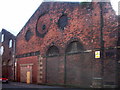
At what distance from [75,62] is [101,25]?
449cm

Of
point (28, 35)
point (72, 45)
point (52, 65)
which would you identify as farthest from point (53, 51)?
point (28, 35)

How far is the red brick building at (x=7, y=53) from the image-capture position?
85.5ft

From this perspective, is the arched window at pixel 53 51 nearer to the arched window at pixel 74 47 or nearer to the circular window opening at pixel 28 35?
the arched window at pixel 74 47

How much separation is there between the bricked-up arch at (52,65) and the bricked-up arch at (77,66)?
1514 mm

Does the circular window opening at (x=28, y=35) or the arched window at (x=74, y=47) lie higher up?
the circular window opening at (x=28, y=35)

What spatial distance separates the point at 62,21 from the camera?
17422 mm

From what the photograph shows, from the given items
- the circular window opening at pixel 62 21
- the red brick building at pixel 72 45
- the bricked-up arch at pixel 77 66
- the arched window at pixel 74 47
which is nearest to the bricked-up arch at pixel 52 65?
the red brick building at pixel 72 45

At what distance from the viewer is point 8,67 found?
27516 mm

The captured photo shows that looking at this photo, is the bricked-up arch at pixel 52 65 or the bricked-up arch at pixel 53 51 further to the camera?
the bricked-up arch at pixel 53 51

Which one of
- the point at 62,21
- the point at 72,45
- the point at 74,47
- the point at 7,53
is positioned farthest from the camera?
the point at 7,53

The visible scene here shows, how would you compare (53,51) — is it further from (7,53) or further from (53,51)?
(7,53)

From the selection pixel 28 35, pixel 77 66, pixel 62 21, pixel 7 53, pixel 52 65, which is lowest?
pixel 52 65

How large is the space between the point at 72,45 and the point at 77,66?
231cm

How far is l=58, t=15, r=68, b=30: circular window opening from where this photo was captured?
55.8ft
